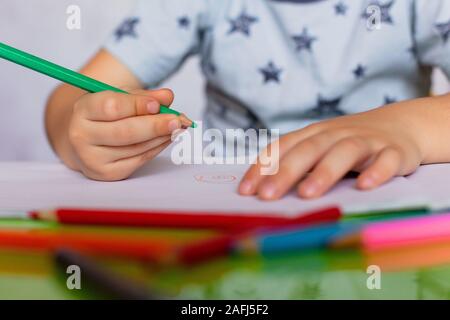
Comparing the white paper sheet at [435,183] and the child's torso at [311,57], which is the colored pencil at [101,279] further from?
the child's torso at [311,57]

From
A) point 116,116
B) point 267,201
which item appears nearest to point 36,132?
point 116,116

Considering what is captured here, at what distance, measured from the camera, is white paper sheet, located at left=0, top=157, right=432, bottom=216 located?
331 mm

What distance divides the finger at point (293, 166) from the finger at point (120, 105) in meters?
0.10

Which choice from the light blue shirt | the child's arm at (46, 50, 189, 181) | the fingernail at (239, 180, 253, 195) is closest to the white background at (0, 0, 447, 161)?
the light blue shirt

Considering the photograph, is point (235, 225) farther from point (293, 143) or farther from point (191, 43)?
point (191, 43)

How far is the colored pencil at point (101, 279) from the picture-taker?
0.24 m

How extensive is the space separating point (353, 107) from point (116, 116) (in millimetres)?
309

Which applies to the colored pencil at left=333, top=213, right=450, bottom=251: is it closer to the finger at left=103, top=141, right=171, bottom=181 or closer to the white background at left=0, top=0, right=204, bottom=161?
the finger at left=103, top=141, right=171, bottom=181

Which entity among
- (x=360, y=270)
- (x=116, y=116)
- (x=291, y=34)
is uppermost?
(x=291, y=34)

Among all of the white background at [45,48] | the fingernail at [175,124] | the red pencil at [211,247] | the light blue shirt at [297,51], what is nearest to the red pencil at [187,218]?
the red pencil at [211,247]

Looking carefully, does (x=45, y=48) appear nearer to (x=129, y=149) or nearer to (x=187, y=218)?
(x=129, y=149)

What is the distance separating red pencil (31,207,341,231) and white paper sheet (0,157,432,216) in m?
0.01

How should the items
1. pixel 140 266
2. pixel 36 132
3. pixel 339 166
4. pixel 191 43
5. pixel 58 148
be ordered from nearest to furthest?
1. pixel 140 266
2. pixel 339 166
3. pixel 58 148
4. pixel 191 43
5. pixel 36 132

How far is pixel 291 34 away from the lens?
66 cm
